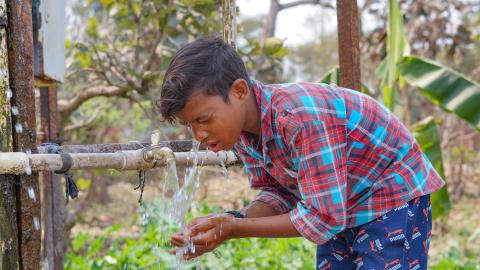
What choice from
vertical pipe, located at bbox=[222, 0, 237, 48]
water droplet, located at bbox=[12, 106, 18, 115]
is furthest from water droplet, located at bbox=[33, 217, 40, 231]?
vertical pipe, located at bbox=[222, 0, 237, 48]

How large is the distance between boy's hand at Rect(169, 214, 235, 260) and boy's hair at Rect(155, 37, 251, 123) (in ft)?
0.97

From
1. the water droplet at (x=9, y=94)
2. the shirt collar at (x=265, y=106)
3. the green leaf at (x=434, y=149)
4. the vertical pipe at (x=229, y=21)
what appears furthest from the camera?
the green leaf at (x=434, y=149)

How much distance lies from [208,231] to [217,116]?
31 cm

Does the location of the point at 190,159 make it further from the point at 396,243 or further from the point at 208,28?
the point at 208,28

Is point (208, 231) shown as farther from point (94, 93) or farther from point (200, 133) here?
point (94, 93)

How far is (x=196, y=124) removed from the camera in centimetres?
156

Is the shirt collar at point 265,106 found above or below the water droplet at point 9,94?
below

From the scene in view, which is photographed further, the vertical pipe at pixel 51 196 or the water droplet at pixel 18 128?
the vertical pipe at pixel 51 196

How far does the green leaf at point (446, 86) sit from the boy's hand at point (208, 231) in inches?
93.5

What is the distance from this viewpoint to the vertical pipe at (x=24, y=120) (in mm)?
1743

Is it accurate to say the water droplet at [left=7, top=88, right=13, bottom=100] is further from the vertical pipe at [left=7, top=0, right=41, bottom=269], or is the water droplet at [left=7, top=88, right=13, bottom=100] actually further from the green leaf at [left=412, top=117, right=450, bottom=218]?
the green leaf at [left=412, top=117, right=450, bottom=218]

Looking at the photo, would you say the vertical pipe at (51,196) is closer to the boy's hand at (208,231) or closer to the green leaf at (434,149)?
the boy's hand at (208,231)

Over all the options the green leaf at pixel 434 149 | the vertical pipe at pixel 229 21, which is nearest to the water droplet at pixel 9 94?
the vertical pipe at pixel 229 21

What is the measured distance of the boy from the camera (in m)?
1.53
